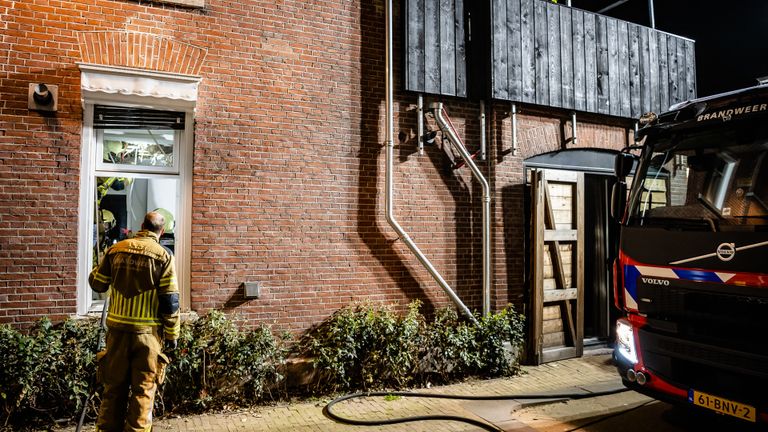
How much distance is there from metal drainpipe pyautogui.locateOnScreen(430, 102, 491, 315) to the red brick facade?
17 centimetres

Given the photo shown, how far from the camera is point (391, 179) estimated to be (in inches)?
262

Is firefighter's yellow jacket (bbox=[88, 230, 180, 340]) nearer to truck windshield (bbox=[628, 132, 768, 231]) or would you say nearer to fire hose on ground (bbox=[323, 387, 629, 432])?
fire hose on ground (bbox=[323, 387, 629, 432])

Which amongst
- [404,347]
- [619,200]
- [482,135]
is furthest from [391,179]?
[619,200]

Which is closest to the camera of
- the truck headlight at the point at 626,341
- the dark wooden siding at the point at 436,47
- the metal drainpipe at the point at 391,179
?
the truck headlight at the point at 626,341

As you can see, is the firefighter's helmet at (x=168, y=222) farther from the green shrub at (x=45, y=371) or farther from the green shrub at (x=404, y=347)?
the green shrub at (x=404, y=347)

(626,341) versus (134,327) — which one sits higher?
(134,327)

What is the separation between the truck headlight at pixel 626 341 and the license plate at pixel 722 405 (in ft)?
2.00

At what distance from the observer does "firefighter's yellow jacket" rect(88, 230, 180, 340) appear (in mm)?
4246

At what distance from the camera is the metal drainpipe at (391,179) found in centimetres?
662

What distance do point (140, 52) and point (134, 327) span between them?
3.34 metres

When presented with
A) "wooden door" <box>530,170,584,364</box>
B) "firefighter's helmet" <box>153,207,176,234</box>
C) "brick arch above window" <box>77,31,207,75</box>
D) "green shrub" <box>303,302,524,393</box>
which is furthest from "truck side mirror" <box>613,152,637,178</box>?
"firefighter's helmet" <box>153,207,176,234</box>

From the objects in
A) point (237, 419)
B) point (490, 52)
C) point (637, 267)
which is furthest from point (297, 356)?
point (490, 52)

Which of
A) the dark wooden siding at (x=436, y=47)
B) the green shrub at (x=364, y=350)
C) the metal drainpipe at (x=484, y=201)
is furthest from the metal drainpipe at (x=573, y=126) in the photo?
the green shrub at (x=364, y=350)

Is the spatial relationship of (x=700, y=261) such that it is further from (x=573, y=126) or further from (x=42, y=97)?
(x=42, y=97)
